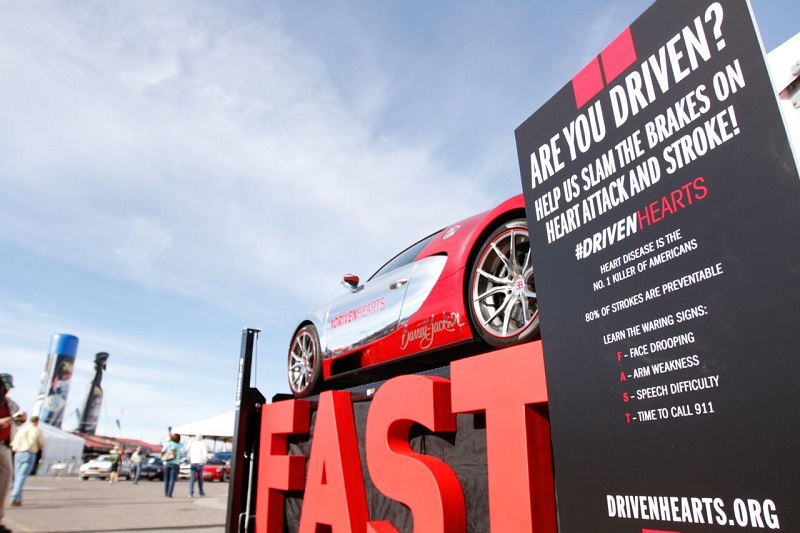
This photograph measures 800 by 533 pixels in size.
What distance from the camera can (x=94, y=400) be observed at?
46250mm

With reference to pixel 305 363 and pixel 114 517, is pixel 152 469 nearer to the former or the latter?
pixel 114 517

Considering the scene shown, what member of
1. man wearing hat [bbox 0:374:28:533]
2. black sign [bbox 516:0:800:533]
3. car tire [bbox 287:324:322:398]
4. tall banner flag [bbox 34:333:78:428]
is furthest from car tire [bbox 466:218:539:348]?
tall banner flag [bbox 34:333:78:428]

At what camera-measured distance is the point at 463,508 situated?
7.97 feet

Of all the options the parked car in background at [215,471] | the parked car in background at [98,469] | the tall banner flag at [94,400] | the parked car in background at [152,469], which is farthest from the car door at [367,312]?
the tall banner flag at [94,400]

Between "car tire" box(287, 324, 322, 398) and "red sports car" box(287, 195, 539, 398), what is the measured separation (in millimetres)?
15

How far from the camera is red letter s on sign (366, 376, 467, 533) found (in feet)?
7.91

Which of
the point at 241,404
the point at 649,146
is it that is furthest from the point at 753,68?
the point at 241,404

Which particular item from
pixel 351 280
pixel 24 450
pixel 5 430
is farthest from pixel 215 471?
pixel 351 280

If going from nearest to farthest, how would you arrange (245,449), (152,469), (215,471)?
(245,449) < (215,471) < (152,469)

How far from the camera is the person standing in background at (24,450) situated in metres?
7.80

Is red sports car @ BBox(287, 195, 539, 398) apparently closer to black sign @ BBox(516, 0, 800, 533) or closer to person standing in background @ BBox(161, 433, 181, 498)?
black sign @ BBox(516, 0, 800, 533)

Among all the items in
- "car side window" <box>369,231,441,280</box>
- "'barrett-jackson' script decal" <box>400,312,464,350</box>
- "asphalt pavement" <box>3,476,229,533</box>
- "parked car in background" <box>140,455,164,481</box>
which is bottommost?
"asphalt pavement" <box>3,476,229,533</box>

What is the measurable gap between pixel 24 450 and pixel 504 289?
26.0ft

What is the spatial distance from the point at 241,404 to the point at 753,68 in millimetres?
3870
